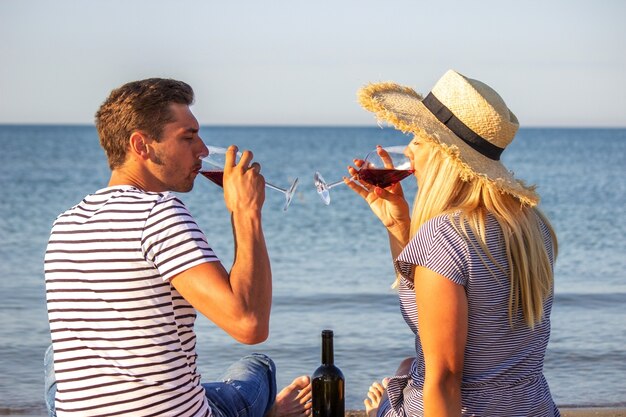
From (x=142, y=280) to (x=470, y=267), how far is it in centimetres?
102

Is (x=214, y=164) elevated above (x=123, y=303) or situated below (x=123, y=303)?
above

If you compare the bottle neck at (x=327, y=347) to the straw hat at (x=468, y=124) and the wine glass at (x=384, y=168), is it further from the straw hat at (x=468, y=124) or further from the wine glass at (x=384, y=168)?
the straw hat at (x=468, y=124)

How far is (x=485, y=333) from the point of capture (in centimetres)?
322

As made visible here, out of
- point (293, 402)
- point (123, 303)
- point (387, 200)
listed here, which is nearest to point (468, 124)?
point (387, 200)

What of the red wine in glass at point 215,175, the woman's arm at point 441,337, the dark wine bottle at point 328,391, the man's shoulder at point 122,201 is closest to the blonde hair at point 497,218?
the woman's arm at point 441,337

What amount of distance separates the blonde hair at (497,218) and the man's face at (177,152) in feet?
2.59

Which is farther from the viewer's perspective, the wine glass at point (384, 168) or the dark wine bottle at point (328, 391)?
the dark wine bottle at point (328, 391)

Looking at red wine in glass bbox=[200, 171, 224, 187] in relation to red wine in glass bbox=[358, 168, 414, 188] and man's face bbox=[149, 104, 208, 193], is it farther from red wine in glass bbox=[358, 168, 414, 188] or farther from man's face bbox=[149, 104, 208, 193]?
red wine in glass bbox=[358, 168, 414, 188]

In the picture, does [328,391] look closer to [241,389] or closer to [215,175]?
[241,389]

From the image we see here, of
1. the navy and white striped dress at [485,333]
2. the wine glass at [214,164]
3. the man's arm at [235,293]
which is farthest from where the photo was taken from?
the wine glass at [214,164]

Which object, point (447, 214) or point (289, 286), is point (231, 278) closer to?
point (447, 214)

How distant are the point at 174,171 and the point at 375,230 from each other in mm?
13188

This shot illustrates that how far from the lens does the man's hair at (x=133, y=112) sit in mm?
3252

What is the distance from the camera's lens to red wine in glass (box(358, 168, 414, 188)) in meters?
4.04
